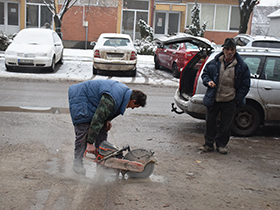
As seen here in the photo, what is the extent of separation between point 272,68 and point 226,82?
1.76m

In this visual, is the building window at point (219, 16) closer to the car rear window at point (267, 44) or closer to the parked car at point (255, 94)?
the car rear window at point (267, 44)

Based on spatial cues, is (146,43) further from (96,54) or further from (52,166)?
(52,166)

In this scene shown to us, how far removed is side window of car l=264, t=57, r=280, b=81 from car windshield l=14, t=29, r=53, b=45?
10.7 metres

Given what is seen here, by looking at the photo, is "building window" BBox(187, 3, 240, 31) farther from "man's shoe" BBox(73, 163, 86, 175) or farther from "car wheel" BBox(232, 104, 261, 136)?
"man's shoe" BBox(73, 163, 86, 175)

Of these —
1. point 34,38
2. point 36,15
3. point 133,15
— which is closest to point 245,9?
point 133,15

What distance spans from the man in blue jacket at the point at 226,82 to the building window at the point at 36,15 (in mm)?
25306

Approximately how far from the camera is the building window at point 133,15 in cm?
2923

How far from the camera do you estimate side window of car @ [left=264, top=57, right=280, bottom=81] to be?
23.4 feet

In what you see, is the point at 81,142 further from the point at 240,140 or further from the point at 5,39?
the point at 5,39

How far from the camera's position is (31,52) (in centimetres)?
1469

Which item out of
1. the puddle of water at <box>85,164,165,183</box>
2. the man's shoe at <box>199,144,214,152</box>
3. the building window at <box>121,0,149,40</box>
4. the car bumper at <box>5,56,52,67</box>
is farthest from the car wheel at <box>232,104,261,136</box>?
the building window at <box>121,0,149,40</box>

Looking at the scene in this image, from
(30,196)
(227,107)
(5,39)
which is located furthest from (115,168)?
(5,39)

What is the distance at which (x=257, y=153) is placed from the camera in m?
6.32

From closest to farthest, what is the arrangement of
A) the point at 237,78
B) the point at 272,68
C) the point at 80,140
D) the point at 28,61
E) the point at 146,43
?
the point at 80,140
the point at 237,78
the point at 272,68
the point at 28,61
the point at 146,43
